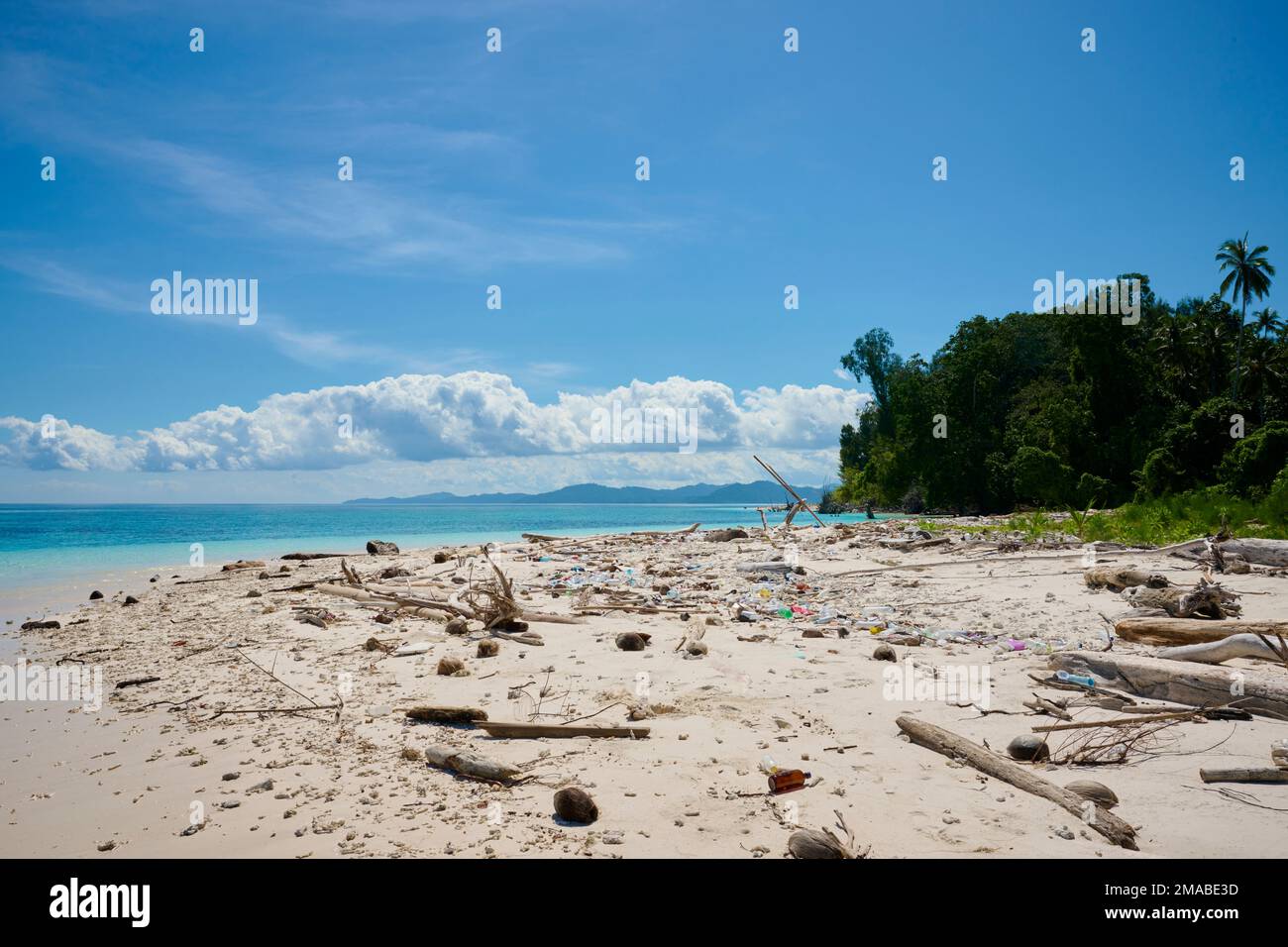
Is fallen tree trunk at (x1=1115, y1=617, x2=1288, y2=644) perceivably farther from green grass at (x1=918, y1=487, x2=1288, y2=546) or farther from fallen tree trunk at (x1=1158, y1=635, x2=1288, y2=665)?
green grass at (x1=918, y1=487, x2=1288, y2=546)

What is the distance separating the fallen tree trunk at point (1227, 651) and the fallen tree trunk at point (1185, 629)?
110 mm

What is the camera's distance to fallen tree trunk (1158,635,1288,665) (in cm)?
516

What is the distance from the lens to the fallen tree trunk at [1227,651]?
5.16 meters

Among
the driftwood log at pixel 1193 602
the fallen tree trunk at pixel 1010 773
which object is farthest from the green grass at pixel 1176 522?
the fallen tree trunk at pixel 1010 773

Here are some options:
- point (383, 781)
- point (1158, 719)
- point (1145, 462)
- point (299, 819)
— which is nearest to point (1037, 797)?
point (1158, 719)

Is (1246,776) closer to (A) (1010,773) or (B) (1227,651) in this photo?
(A) (1010,773)

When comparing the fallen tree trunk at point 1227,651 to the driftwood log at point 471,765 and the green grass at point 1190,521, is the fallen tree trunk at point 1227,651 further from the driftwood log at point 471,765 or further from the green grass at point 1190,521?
the green grass at point 1190,521

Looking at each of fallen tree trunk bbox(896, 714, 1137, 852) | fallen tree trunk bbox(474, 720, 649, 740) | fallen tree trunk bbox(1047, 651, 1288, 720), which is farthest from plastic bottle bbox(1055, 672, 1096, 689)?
fallen tree trunk bbox(474, 720, 649, 740)

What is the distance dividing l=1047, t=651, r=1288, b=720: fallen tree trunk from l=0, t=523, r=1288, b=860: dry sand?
0.21 meters

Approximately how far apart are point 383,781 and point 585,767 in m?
1.12

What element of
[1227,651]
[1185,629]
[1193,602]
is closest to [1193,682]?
[1227,651]

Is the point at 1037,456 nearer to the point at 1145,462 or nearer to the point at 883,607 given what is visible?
the point at 1145,462

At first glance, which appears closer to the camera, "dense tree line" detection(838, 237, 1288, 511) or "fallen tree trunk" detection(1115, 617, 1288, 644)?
"fallen tree trunk" detection(1115, 617, 1288, 644)

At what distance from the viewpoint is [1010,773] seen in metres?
3.51
